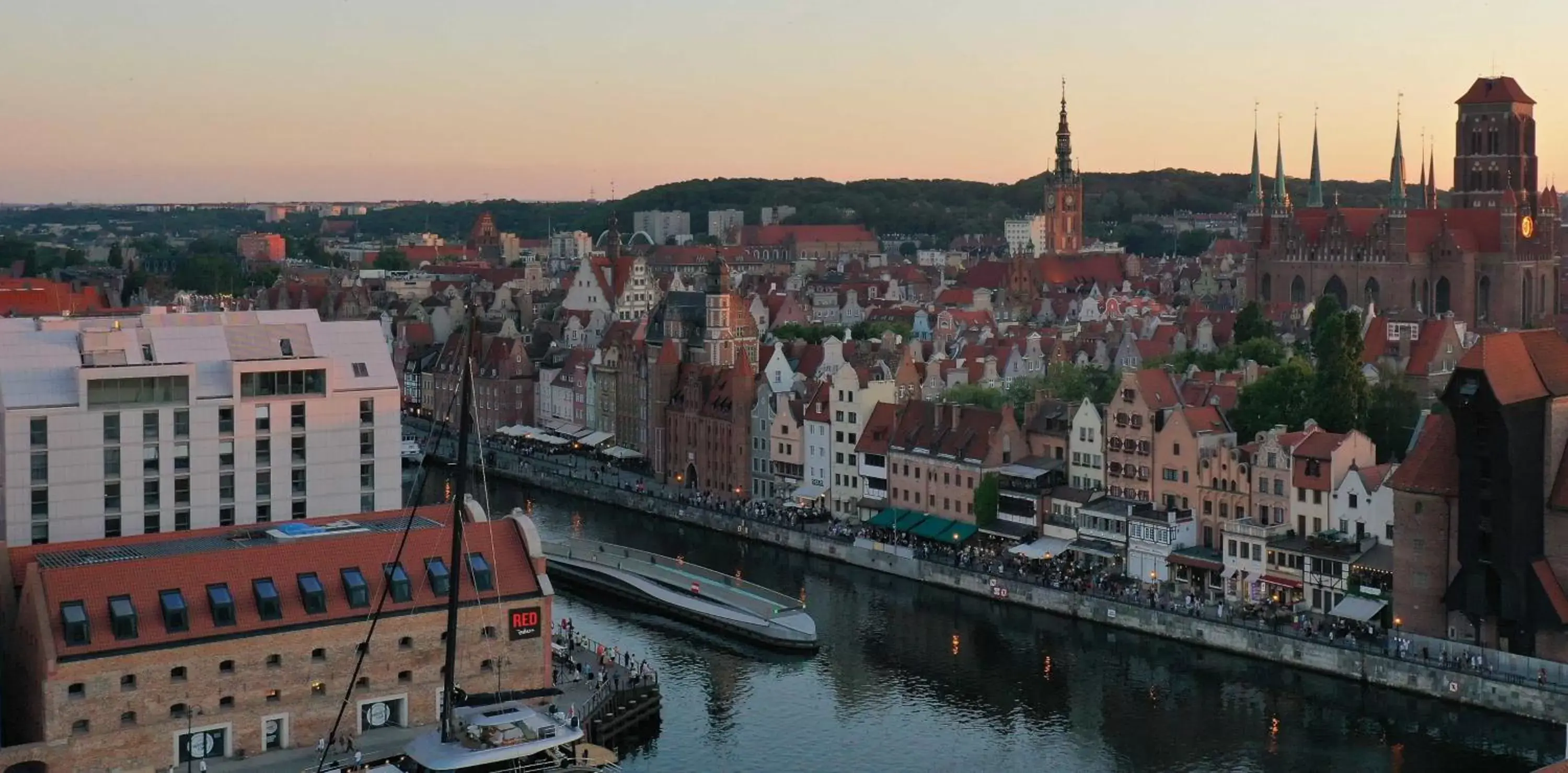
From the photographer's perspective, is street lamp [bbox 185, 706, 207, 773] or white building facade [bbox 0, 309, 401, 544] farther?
white building facade [bbox 0, 309, 401, 544]

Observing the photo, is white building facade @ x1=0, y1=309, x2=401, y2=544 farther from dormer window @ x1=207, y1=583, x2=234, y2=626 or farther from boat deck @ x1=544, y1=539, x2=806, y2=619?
boat deck @ x1=544, y1=539, x2=806, y2=619

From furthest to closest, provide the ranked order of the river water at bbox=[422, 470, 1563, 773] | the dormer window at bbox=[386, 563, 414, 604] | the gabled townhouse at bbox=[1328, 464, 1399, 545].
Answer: the gabled townhouse at bbox=[1328, 464, 1399, 545]
the river water at bbox=[422, 470, 1563, 773]
the dormer window at bbox=[386, 563, 414, 604]

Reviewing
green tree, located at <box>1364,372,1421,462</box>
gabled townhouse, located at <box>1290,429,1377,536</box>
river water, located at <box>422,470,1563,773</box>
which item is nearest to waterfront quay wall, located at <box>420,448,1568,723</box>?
river water, located at <box>422,470,1563,773</box>

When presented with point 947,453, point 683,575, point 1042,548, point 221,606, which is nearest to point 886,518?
point 947,453

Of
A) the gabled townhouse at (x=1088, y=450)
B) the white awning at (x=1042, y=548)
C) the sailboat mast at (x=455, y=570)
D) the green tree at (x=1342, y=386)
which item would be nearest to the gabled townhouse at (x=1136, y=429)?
the gabled townhouse at (x=1088, y=450)

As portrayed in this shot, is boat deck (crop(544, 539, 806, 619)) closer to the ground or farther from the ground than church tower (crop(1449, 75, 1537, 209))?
closer to the ground

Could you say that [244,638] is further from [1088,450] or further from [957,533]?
[1088,450]

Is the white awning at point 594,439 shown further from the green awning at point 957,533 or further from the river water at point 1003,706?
the river water at point 1003,706
